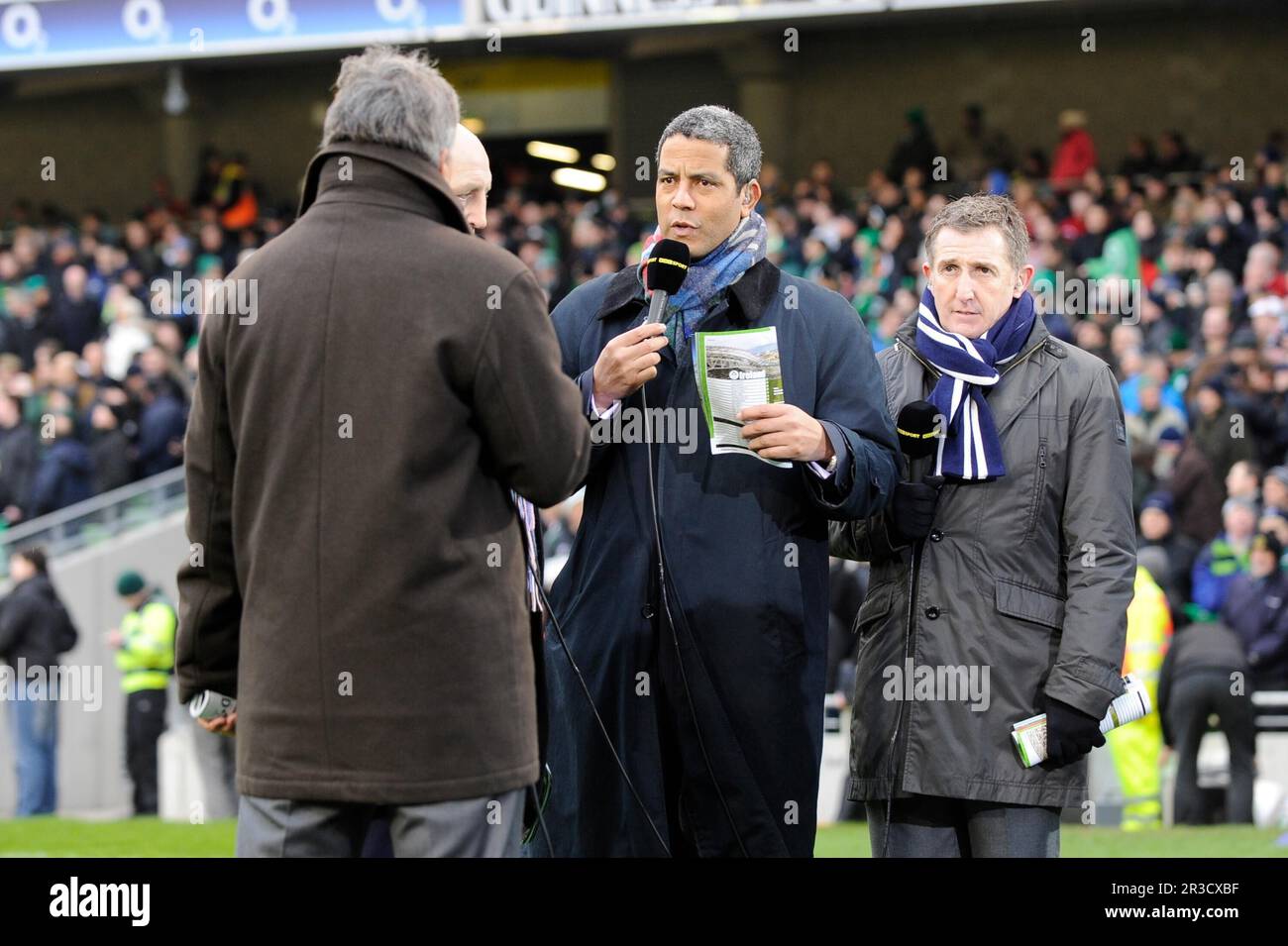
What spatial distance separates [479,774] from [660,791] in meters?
0.97

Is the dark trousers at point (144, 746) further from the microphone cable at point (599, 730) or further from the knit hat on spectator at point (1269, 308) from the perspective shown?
the microphone cable at point (599, 730)

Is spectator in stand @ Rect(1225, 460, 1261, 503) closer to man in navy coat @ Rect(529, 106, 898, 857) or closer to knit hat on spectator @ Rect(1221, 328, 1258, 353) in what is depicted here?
knit hat on spectator @ Rect(1221, 328, 1258, 353)

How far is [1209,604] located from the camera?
34.9ft

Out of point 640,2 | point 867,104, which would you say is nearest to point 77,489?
point 640,2

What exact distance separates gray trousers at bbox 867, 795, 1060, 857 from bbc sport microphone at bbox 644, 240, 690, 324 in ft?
4.33

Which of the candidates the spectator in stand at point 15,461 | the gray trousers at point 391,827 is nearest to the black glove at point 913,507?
the gray trousers at point 391,827

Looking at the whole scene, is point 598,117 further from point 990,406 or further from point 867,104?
point 990,406

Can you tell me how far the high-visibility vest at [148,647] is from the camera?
40.7ft

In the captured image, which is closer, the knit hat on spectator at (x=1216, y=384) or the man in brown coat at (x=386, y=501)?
the man in brown coat at (x=386, y=501)

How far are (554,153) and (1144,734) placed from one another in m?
14.3

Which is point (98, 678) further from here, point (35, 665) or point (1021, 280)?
point (1021, 280)

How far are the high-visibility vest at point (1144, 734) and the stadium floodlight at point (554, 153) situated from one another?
529 inches

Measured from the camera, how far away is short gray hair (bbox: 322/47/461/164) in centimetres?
334
